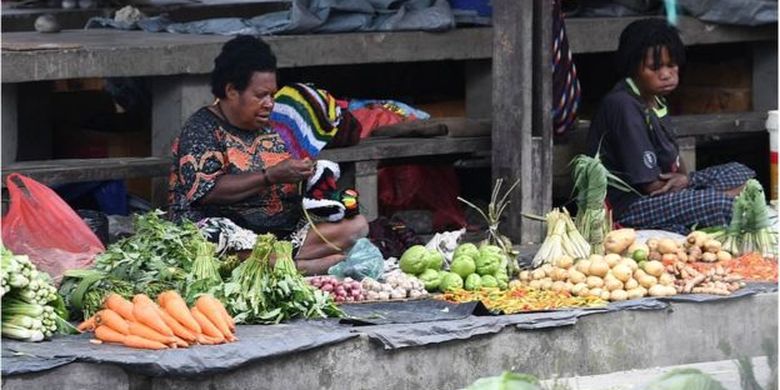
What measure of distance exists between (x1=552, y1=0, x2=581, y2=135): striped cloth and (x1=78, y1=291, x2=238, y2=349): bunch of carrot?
10.2 ft

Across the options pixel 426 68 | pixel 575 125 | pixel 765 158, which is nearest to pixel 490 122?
pixel 575 125

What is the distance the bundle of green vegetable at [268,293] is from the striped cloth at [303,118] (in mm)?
1364

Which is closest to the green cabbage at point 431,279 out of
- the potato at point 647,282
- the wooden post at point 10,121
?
the potato at point 647,282

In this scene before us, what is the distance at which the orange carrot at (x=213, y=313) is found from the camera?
6.59 metres

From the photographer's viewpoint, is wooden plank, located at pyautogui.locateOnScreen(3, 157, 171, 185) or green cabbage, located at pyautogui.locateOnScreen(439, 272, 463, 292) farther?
wooden plank, located at pyautogui.locateOnScreen(3, 157, 171, 185)

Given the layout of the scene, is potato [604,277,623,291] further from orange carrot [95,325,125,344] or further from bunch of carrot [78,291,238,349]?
orange carrot [95,325,125,344]

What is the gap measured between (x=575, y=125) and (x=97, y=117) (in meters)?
2.76

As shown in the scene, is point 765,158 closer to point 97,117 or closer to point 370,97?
point 370,97

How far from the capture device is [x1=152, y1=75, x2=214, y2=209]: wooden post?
874 cm

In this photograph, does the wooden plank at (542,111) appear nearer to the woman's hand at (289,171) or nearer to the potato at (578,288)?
the potato at (578,288)

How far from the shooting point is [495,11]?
8.66 metres

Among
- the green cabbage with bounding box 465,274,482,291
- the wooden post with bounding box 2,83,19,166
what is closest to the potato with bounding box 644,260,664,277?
the green cabbage with bounding box 465,274,482,291

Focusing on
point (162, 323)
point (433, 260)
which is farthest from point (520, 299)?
point (162, 323)

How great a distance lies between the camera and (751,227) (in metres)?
8.37
